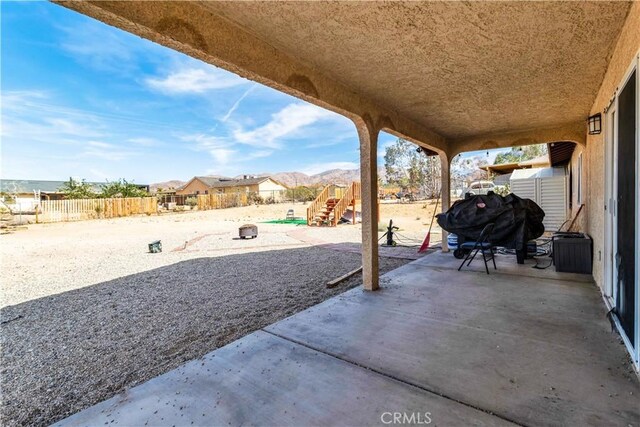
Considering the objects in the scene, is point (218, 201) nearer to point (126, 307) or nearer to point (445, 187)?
point (445, 187)

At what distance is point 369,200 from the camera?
4.39 metres

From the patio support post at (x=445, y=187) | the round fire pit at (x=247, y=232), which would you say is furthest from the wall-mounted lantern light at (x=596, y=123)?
the round fire pit at (x=247, y=232)

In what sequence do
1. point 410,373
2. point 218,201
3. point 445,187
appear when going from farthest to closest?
point 218,201
point 445,187
point 410,373

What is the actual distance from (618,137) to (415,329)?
2585 mm

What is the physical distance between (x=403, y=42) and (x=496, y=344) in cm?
279

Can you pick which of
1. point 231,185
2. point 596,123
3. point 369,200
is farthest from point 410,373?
point 231,185

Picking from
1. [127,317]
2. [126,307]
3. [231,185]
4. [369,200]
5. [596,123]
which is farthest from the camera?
[231,185]

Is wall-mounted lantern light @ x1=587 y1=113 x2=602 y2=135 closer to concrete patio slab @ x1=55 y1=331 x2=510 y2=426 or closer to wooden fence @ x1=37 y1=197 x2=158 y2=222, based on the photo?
concrete patio slab @ x1=55 y1=331 x2=510 y2=426

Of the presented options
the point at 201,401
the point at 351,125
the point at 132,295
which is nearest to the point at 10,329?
the point at 132,295

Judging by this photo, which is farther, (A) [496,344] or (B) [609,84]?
(B) [609,84]

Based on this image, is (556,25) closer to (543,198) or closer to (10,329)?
(10,329)

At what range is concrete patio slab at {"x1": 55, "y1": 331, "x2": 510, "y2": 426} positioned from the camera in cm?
173

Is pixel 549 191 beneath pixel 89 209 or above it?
above

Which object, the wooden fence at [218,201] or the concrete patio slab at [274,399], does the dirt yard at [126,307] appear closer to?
the concrete patio slab at [274,399]
